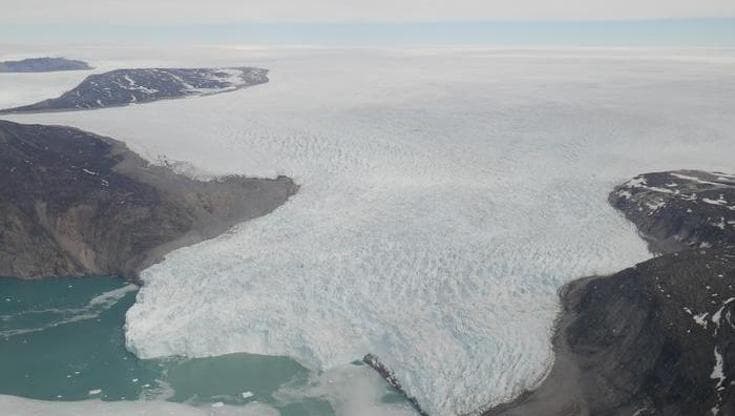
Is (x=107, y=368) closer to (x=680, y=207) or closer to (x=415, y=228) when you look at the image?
(x=415, y=228)

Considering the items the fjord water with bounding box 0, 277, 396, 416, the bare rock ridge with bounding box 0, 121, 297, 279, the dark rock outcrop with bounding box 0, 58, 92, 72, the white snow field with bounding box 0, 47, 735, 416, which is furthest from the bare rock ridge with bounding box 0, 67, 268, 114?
the fjord water with bounding box 0, 277, 396, 416

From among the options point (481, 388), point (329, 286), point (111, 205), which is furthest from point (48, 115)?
point (481, 388)

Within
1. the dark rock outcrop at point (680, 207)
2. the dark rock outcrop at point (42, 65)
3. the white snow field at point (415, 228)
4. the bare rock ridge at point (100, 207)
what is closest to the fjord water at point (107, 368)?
the white snow field at point (415, 228)

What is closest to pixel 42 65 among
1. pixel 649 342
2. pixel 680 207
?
pixel 680 207

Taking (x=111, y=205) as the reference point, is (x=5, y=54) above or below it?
above

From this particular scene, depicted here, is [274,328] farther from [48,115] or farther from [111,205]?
[48,115]

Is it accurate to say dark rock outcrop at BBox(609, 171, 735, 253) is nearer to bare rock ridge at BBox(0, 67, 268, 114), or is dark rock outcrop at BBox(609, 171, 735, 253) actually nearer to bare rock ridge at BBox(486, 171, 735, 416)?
bare rock ridge at BBox(486, 171, 735, 416)
